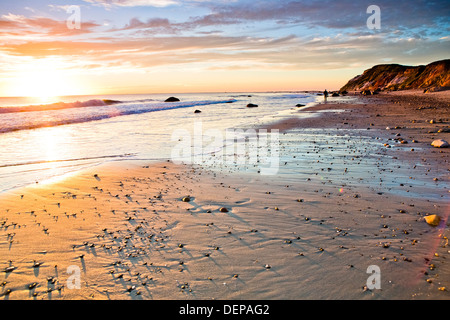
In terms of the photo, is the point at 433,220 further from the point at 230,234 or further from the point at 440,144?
the point at 440,144

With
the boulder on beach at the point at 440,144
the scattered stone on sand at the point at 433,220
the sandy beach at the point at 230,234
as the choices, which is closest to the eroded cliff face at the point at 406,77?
the boulder on beach at the point at 440,144

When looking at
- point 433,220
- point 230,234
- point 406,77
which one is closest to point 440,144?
point 433,220

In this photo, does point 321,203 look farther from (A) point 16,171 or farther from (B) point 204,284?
(A) point 16,171

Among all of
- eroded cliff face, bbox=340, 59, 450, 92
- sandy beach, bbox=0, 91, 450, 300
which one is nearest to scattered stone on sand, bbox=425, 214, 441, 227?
sandy beach, bbox=0, 91, 450, 300

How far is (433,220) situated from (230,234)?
4.32m

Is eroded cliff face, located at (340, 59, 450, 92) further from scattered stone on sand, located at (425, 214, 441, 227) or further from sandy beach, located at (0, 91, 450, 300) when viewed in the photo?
scattered stone on sand, located at (425, 214, 441, 227)

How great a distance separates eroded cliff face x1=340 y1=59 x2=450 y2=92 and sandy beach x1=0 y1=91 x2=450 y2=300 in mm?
67320

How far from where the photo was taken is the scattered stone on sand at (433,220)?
5430 millimetres

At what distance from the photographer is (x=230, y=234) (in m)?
5.44

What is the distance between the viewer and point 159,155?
41.4ft

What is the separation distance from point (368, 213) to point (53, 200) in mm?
8277

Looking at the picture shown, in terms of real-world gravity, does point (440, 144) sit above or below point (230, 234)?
above

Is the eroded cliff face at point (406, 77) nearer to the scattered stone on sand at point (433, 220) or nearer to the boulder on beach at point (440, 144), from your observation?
the boulder on beach at point (440, 144)
